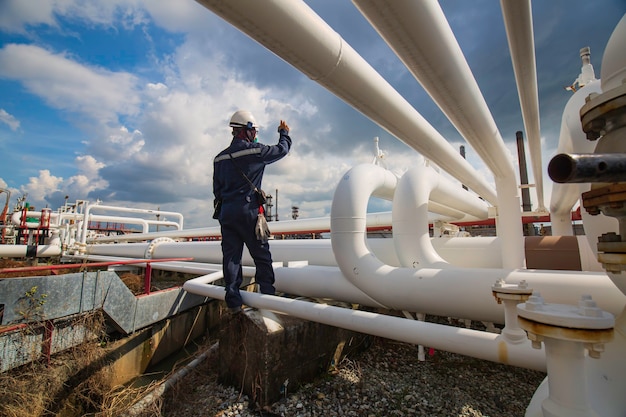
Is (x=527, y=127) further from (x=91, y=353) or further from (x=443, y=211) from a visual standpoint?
(x=91, y=353)

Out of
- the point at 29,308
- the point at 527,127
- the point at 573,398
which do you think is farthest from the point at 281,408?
the point at 527,127

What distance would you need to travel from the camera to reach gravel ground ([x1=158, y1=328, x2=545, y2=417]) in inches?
72.8

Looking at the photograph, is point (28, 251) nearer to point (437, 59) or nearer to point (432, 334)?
point (432, 334)

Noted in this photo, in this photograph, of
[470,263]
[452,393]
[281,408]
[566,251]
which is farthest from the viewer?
[470,263]

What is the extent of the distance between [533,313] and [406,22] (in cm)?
95

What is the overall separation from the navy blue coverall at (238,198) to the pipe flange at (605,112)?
1614 millimetres

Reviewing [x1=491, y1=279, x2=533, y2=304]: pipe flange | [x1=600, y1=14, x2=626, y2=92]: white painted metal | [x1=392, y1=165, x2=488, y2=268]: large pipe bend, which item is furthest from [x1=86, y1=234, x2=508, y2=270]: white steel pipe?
[x1=600, y1=14, x2=626, y2=92]: white painted metal

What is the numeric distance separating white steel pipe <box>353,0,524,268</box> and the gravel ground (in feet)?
5.56

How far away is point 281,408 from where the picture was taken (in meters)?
1.85

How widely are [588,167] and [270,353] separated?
187 centimetres

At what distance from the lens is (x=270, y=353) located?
75.7 inches

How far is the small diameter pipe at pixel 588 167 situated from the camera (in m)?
0.60

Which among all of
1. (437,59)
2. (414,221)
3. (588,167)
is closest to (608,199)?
(588,167)

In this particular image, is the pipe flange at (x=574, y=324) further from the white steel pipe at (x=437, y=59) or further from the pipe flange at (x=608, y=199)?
A: the white steel pipe at (x=437, y=59)
